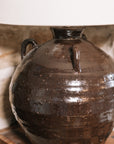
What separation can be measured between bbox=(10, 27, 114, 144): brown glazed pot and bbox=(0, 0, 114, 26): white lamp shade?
0.43 feet

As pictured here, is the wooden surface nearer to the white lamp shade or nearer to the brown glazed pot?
the brown glazed pot

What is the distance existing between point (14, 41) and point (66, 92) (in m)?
0.49

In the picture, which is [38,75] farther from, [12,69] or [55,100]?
[12,69]

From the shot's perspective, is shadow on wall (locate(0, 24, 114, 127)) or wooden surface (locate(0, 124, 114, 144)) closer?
wooden surface (locate(0, 124, 114, 144))

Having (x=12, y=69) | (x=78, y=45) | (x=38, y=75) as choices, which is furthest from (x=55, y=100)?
(x=12, y=69)

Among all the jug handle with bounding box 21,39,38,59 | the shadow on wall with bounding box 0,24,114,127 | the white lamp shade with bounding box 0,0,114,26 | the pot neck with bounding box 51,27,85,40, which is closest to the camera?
the white lamp shade with bounding box 0,0,114,26

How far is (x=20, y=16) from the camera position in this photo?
2.64 ft

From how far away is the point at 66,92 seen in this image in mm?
833

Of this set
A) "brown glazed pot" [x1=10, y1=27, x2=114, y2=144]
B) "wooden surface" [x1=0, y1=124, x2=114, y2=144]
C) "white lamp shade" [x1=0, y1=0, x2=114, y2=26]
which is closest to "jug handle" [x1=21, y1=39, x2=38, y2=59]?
"brown glazed pot" [x1=10, y1=27, x2=114, y2=144]

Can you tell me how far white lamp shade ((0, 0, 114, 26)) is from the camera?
0.75 meters

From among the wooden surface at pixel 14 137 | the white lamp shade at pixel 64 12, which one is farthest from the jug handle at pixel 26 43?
the wooden surface at pixel 14 137

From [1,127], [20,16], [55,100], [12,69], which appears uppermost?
[20,16]

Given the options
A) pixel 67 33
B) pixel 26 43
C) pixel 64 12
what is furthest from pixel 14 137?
pixel 64 12

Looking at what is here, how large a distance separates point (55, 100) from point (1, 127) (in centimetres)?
49
